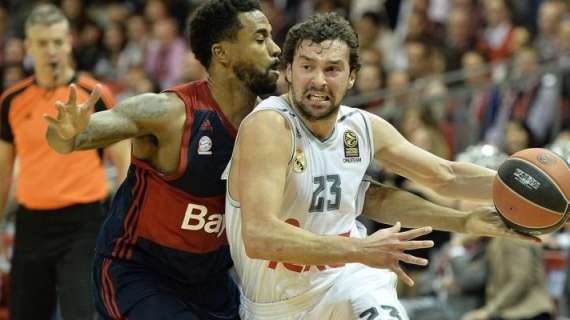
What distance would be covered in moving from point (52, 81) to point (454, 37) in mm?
6153

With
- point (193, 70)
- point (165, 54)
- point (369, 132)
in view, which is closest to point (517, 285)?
point (369, 132)

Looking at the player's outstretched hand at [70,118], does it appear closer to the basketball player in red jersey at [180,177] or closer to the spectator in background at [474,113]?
the basketball player in red jersey at [180,177]

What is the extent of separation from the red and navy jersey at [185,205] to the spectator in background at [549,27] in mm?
6542

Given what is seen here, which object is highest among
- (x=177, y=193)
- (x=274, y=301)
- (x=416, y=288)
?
(x=177, y=193)

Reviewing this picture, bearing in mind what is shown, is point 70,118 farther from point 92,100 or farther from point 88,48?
point 88,48

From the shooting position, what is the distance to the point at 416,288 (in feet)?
32.9

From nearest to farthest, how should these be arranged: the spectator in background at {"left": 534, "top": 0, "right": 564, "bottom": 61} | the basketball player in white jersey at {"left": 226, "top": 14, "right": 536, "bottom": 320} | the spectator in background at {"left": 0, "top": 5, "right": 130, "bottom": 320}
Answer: the basketball player in white jersey at {"left": 226, "top": 14, "right": 536, "bottom": 320}, the spectator in background at {"left": 0, "top": 5, "right": 130, "bottom": 320}, the spectator in background at {"left": 534, "top": 0, "right": 564, "bottom": 61}

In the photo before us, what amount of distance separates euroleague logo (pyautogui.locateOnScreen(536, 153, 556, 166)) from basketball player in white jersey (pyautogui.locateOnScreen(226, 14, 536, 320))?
38 centimetres

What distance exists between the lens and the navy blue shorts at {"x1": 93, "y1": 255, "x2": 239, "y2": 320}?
5062 millimetres

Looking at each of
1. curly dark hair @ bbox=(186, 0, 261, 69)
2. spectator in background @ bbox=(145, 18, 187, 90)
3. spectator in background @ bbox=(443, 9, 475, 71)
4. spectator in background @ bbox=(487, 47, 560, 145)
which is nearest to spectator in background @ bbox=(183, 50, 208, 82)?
spectator in background @ bbox=(145, 18, 187, 90)

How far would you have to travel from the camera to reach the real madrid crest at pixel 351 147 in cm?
A: 511

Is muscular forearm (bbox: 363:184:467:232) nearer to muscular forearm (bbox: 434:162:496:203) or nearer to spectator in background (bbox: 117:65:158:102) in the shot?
muscular forearm (bbox: 434:162:496:203)

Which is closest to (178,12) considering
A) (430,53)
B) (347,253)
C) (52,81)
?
(430,53)

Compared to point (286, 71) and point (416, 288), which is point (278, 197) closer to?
point (286, 71)
